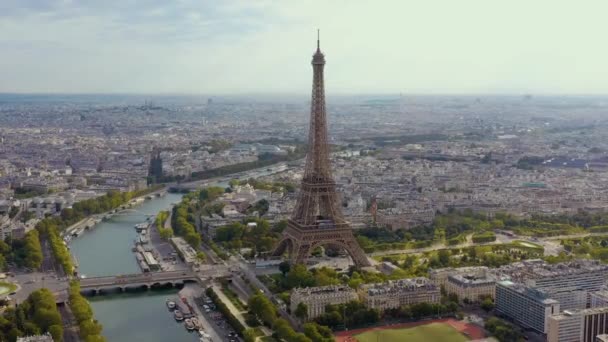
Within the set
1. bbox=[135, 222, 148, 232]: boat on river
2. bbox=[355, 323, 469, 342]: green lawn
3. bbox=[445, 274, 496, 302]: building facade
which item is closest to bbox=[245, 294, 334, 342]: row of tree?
bbox=[355, 323, 469, 342]: green lawn

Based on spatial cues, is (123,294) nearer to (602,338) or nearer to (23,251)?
(23,251)

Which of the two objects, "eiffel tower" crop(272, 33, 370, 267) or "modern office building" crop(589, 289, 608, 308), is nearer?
"modern office building" crop(589, 289, 608, 308)

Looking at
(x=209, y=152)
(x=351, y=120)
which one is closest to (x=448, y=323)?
(x=209, y=152)

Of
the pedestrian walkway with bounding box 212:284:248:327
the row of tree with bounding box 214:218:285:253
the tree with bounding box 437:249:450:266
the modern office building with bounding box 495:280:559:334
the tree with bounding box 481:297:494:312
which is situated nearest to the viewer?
the modern office building with bounding box 495:280:559:334

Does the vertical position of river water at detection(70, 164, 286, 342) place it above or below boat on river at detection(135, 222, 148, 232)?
below

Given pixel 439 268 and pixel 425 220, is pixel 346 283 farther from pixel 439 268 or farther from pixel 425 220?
pixel 425 220

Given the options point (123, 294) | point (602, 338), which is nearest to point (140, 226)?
point (123, 294)

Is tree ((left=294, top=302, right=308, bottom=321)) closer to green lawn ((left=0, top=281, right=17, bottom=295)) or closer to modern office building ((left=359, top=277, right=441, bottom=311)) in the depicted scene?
modern office building ((left=359, top=277, right=441, bottom=311))
